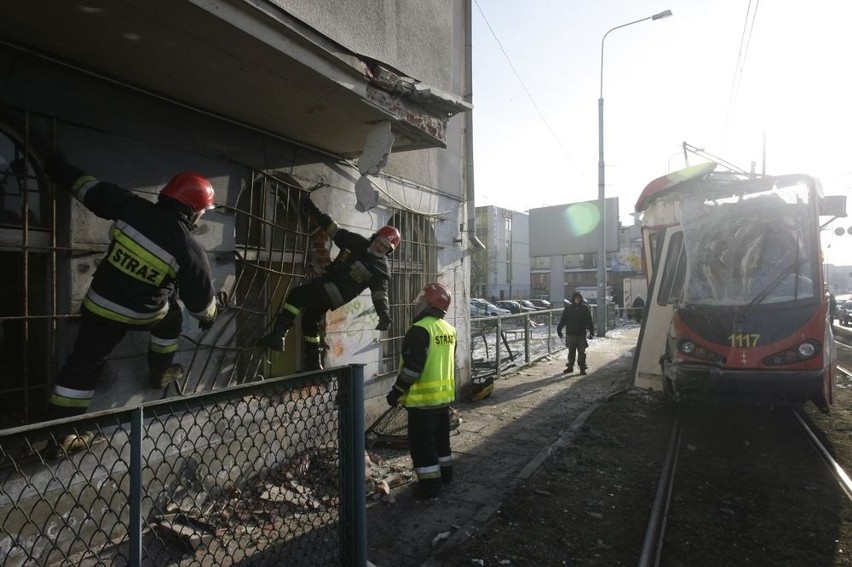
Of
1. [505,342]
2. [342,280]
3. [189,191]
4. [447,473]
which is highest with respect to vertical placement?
[189,191]

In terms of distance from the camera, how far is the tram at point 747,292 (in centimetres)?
547

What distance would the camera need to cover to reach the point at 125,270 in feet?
10.2

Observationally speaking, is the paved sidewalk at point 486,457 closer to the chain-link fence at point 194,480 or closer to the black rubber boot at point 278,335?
the chain-link fence at point 194,480

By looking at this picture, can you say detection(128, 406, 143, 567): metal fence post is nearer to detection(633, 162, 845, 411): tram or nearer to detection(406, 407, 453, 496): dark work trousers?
detection(406, 407, 453, 496): dark work trousers

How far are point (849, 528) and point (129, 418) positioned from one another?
4.80m

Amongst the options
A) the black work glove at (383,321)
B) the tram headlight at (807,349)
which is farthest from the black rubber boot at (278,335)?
the tram headlight at (807,349)

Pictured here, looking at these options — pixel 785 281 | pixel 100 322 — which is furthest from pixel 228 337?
pixel 785 281

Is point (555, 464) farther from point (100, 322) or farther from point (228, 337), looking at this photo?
point (100, 322)

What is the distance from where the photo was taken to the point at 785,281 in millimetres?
5828

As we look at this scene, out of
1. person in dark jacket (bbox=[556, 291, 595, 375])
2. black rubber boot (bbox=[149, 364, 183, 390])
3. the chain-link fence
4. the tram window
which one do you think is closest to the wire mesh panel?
person in dark jacket (bbox=[556, 291, 595, 375])

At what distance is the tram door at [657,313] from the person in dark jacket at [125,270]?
239 inches

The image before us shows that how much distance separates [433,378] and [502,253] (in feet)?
190

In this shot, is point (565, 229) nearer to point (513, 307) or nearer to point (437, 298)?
point (513, 307)

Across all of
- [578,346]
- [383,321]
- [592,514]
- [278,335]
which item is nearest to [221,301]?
[278,335]
